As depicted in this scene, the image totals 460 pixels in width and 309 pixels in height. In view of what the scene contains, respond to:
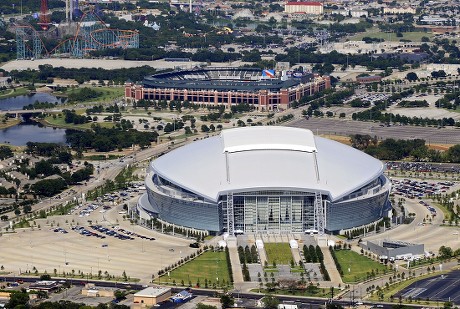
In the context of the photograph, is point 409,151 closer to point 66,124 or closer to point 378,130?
point 378,130

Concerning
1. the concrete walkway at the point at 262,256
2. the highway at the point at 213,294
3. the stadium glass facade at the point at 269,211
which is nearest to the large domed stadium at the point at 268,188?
the stadium glass facade at the point at 269,211

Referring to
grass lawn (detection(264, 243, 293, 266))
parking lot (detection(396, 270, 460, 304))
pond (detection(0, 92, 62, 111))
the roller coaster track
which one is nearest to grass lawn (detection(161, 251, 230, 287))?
grass lawn (detection(264, 243, 293, 266))

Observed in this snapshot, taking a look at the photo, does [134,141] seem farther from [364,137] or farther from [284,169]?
[284,169]

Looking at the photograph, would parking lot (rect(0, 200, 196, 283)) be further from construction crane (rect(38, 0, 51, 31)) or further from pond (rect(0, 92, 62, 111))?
construction crane (rect(38, 0, 51, 31))

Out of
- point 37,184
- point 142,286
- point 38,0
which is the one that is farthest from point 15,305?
point 38,0

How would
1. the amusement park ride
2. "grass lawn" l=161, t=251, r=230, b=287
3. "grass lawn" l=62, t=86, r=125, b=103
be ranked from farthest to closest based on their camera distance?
the amusement park ride → "grass lawn" l=62, t=86, r=125, b=103 → "grass lawn" l=161, t=251, r=230, b=287
